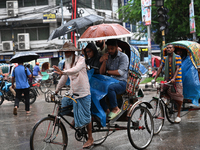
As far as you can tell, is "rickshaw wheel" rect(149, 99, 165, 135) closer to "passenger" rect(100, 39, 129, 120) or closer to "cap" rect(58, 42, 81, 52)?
"passenger" rect(100, 39, 129, 120)

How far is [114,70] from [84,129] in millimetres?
1103

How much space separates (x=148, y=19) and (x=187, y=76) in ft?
28.5

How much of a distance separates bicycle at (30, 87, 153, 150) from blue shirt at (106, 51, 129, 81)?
371 millimetres

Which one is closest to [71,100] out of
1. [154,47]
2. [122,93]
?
[122,93]

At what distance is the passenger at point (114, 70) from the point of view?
15.0ft

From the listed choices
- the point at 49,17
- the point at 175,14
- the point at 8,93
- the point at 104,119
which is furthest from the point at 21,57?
the point at 49,17

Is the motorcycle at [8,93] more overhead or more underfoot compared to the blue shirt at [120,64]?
more underfoot

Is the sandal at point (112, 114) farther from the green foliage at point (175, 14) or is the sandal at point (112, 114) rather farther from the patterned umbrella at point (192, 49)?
the green foliage at point (175, 14)

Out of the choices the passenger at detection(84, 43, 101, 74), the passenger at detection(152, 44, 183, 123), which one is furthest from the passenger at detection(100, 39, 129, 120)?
the passenger at detection(152, 44, 183, 123)

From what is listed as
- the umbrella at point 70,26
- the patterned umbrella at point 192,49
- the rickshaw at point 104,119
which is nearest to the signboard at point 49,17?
the umbrella at point 70,26

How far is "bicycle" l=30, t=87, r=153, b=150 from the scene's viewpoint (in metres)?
3.92

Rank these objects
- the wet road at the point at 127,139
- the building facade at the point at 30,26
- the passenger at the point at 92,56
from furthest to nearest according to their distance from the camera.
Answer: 1. the building facade at the point at 30,26
2. the wet road at the point at 127,139
3. the passenger at the point at 92,56

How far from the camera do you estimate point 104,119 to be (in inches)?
173

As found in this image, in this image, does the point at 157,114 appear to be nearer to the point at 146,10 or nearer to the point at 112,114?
the point at 112,114
